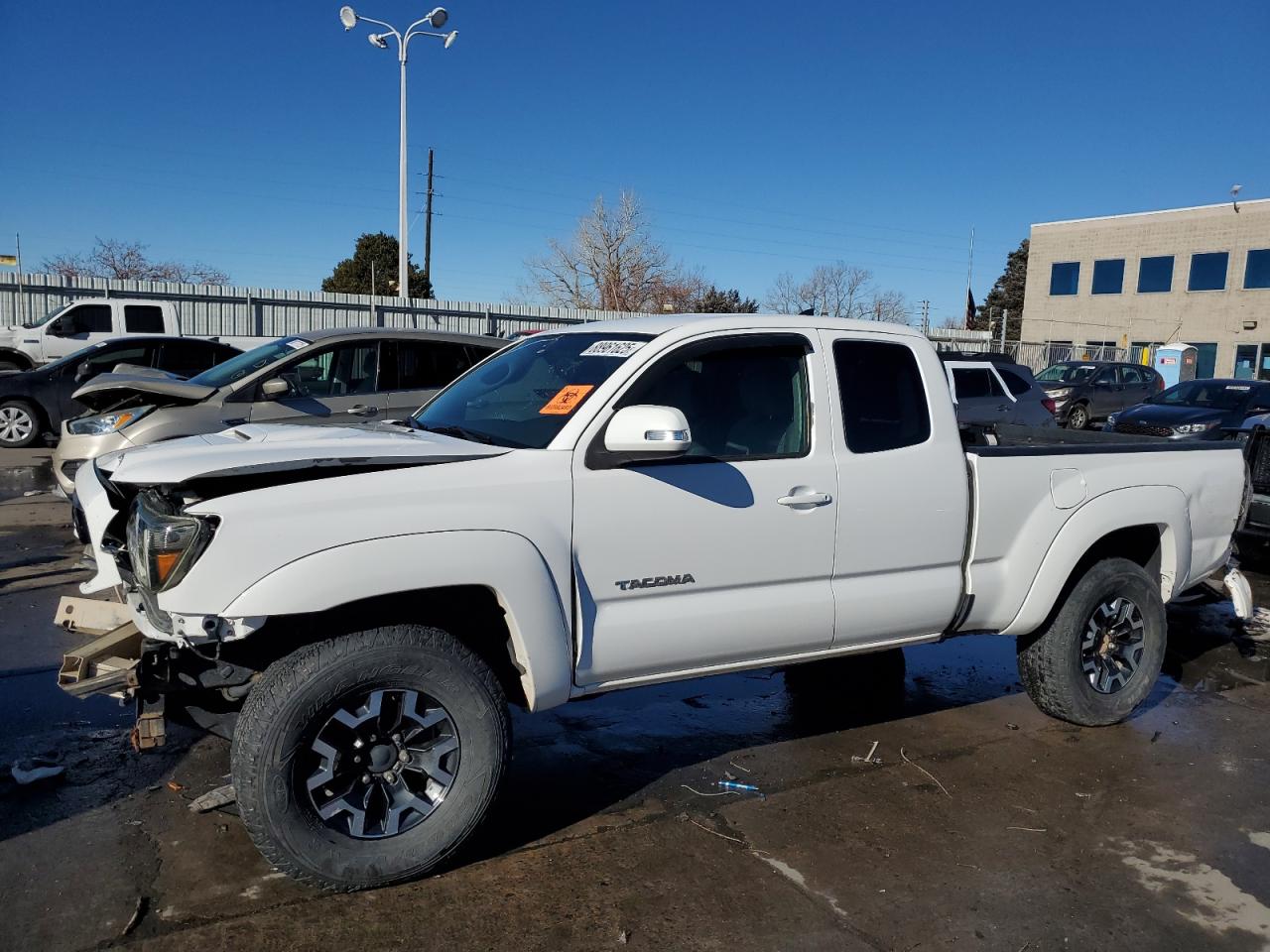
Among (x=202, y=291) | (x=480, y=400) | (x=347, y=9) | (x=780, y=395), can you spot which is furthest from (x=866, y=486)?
(x=347, y=9)

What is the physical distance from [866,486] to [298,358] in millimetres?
5597

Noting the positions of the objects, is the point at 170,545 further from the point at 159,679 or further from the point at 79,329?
the point at 79,329

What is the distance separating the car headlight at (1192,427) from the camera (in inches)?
557

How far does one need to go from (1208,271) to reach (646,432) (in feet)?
149

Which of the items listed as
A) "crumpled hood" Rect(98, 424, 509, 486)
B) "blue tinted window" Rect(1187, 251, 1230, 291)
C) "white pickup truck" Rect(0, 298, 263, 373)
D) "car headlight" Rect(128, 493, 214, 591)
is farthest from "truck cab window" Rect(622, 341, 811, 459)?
"blue tinted window" Rect(1187, 251, 1230, 291)

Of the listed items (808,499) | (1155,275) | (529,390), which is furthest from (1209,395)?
(1155,275)

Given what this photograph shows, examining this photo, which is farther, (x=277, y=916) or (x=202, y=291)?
(x=202, y=291)

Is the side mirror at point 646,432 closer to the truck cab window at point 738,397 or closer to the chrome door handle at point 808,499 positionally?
the truck cab window at point 738,397

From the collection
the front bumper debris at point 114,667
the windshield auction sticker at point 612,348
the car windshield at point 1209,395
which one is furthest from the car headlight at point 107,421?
the car windshield at point 1209,395

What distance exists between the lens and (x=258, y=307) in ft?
78.9

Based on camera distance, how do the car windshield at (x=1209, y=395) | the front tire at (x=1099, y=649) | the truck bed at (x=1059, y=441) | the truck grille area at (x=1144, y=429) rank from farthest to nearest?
the car windshield at (x=1209, y=395) < the truck grille area at (x=1144, y=429) < the front tire at (x=1099, y=649) < the truck bed at (x=1059, y=441)

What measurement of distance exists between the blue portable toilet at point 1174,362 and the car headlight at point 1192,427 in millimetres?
20896

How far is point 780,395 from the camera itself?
4203 millimetres

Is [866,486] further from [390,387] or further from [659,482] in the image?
[390,387]
